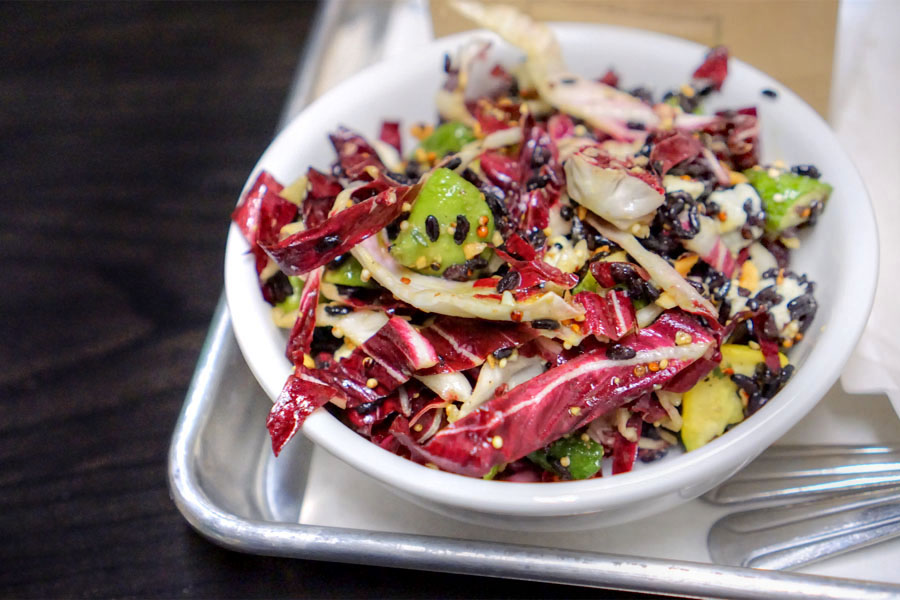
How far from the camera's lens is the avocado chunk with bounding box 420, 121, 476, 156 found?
1391 mm

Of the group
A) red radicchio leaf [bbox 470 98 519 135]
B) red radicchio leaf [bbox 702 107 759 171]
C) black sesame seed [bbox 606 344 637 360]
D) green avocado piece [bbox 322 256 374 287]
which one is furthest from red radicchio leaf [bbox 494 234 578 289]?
red radicchio leaf [bbox 702 107 759 171]

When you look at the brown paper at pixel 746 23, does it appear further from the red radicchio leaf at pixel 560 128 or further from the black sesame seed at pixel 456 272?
the black sesame seed at pixel 456 272

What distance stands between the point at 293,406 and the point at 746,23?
133cm

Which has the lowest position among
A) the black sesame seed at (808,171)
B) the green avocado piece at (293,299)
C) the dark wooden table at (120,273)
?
the dark wooden table at (120,273)

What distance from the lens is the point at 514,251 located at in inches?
44.0

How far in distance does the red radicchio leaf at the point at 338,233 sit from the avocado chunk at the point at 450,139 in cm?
31

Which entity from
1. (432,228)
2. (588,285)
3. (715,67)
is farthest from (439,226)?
(715,67)

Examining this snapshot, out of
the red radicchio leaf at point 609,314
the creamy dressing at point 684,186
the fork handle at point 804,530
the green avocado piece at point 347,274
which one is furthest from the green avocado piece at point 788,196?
the green avocado piece at point 347,274

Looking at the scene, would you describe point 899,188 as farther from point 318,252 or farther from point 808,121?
point 318,252

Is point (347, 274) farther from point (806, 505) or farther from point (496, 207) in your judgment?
point (806, 505)

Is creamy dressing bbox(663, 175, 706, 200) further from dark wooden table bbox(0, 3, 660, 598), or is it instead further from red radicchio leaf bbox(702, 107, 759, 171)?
dark wooden table bbox(0, 3, 660, 598)

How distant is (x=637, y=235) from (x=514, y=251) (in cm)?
20

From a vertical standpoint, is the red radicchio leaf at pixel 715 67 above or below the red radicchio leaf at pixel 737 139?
above

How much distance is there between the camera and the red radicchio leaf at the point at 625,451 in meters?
1.08
